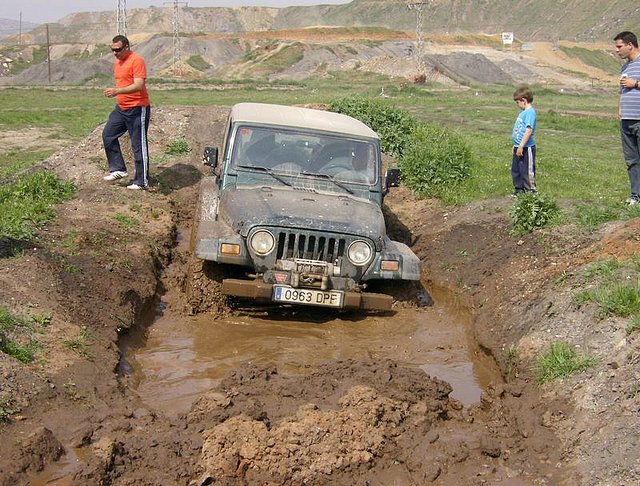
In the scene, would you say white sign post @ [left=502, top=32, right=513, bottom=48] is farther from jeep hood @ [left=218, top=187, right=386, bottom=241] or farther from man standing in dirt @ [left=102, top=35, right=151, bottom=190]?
jeep hood @ [left=218, top=187, right=386, bottom=241]

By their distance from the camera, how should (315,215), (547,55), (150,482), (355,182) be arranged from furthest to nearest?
1. (547,55)
2. (355,182)
3. (315,215)
4. (150,482)

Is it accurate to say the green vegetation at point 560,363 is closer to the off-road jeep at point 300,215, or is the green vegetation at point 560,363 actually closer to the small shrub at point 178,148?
the off-road jeep at point 300,215

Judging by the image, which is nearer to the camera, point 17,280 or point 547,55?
point 17,280

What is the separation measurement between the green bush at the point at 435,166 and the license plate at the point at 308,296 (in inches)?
211

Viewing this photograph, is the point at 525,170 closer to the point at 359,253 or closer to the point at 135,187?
the point at 359,253

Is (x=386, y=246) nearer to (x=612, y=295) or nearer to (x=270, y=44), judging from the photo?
(x=612, y=295)

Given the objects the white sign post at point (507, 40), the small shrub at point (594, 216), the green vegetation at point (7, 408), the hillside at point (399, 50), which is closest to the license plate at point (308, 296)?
the green vegetation at point (7, 408)

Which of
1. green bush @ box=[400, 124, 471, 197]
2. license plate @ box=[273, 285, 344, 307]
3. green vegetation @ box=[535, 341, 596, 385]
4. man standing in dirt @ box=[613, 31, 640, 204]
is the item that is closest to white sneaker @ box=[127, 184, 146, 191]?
green bush @ box=[400, 124, 471, 197]

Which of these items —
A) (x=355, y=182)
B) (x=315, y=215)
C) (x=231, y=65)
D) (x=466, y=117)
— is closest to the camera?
(x=315, y=215)

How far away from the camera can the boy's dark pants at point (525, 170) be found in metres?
10.5

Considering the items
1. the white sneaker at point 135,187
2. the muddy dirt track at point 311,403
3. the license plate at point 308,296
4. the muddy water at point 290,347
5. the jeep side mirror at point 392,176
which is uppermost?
the jeep side mirror at point 392,176

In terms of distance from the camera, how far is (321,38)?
74625 mm

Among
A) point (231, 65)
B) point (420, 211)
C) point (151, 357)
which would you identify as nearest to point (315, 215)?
point (151, 357)

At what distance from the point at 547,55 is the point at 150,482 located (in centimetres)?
7252
